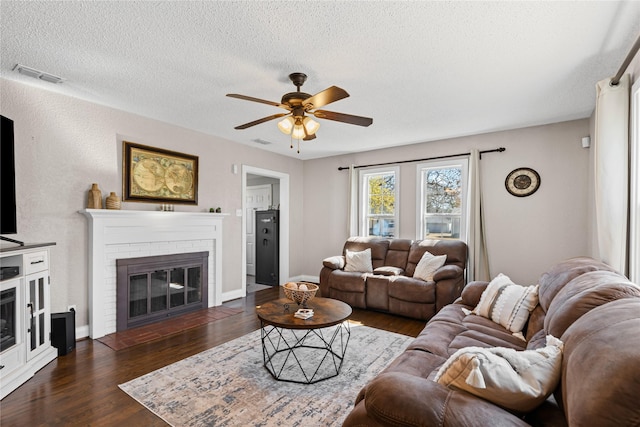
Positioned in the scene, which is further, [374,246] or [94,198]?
[374,246]

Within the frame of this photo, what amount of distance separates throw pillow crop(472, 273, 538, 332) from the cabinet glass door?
3.74 m

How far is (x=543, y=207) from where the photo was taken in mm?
4152

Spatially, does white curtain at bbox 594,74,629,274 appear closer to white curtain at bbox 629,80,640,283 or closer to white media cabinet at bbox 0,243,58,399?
white curtain at bbox 629,80,640,283

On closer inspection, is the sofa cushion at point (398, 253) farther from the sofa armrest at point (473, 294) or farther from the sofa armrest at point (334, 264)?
the sofa armrest at point (473, 294)

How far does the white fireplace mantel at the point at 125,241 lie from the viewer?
11.1 feet

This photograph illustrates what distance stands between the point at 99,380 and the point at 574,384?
3.05 m

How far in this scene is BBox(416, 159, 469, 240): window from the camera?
4785mm

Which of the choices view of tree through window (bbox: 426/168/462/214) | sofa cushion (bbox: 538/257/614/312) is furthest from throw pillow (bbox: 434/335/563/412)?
view of tree through window (bbox: 426/168/462/214)

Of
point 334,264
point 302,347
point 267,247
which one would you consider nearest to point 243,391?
point 302,347

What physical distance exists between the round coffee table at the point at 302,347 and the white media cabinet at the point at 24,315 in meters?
1.83

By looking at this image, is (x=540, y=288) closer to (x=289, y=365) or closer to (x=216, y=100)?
(x=289, y=365)

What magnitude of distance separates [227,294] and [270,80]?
337cm

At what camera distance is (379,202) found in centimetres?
568

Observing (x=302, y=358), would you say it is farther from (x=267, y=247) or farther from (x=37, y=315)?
(x=267, y=247)
